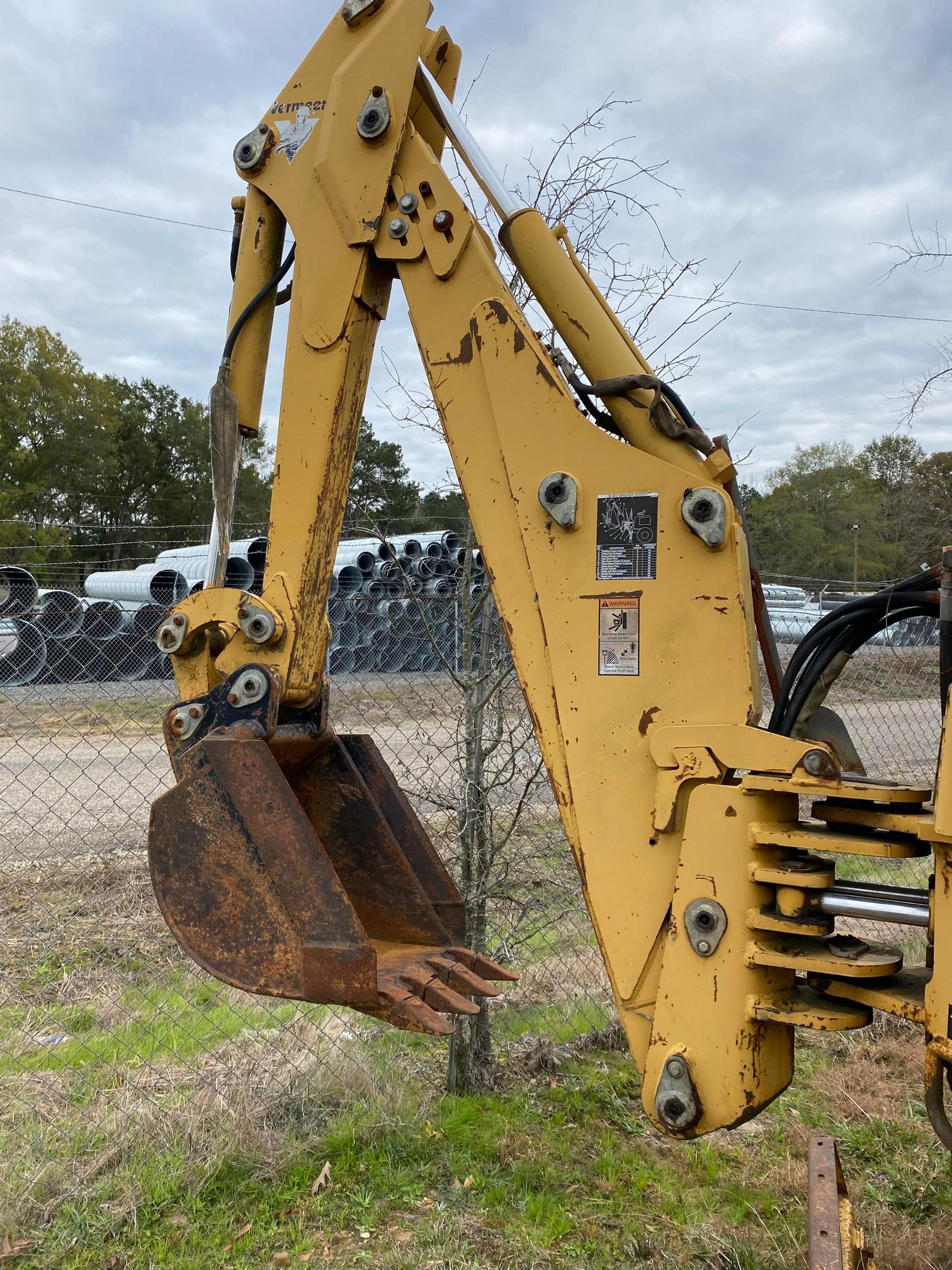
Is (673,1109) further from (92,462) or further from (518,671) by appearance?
(92,462)

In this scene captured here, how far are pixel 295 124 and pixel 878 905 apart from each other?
238 centimetres

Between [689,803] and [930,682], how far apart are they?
10.3 m

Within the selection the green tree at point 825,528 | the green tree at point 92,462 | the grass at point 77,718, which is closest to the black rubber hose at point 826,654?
the grass at point 77,718

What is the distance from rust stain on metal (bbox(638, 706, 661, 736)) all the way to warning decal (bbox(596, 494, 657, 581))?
295mm

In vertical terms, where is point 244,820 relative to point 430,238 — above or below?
below

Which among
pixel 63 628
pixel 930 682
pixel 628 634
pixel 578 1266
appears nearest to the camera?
pixel 628 634

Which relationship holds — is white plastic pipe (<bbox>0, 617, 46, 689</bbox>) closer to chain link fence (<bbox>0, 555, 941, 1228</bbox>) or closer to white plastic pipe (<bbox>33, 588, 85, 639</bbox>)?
white plastic pipe (<bbox>33, 588, 85, 639</bbox>)

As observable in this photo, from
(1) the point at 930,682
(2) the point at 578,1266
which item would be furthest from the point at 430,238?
(1) the point at 930,682

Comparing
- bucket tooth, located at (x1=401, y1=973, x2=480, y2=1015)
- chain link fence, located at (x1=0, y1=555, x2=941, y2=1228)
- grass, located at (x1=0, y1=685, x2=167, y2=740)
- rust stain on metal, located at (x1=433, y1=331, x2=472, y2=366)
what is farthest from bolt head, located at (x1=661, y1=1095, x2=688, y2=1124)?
grass, located at (x1=0, y1=685, x2=167, y2=740)

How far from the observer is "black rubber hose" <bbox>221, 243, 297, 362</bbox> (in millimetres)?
2631

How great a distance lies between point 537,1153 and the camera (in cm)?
340

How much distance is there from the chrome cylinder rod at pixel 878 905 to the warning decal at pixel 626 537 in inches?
30.5

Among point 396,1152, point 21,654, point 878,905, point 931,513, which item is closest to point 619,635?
point 878,905

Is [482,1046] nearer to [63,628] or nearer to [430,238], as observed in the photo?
[430,238]
